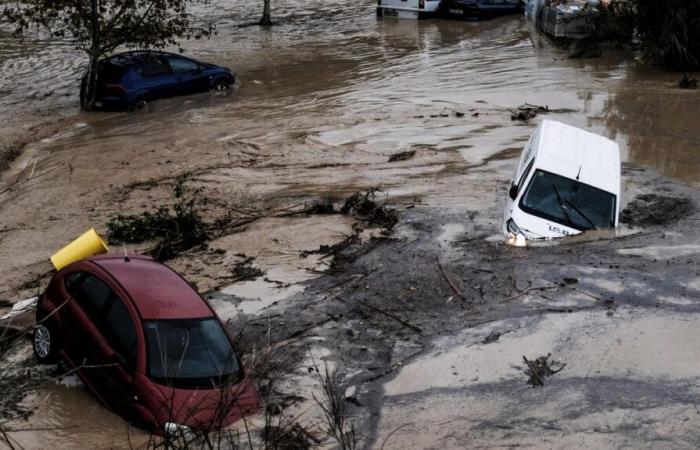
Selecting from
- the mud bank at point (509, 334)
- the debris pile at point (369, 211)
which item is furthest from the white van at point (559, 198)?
the debris pile at point (369, 211)

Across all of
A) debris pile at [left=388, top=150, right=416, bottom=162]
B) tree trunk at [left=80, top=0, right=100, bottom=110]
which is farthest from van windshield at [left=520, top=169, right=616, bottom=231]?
tree trunk at [left=80, top=0, right=100, bottom=110]

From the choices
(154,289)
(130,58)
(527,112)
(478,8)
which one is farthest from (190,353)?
(478,8)

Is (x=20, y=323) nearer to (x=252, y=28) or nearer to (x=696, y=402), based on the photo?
(x=696, y=402)

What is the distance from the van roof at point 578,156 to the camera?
12555mm

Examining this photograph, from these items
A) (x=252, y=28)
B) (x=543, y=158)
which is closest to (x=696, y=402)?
(x=543, y=158)

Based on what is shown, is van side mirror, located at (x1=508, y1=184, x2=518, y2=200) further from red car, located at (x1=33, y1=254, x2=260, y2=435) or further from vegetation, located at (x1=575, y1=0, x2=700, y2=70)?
vegetation, located at (x1=575, y1=0, x2=700, y2=70)

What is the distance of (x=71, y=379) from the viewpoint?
8.87 m

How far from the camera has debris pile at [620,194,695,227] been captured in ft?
43.9

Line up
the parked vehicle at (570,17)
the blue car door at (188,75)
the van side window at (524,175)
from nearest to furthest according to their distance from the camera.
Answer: the van side window at (524,175) < the blue car door at (188,75) < the parked vehicle at (570,17)

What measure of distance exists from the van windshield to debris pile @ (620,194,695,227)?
0.98m

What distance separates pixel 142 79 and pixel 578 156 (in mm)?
12034

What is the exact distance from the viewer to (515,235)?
12.2 meters

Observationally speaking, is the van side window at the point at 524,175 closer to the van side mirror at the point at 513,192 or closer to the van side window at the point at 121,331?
the van side mirror at the point at 513,192

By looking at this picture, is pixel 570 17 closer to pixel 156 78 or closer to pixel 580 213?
pixel 156 78
